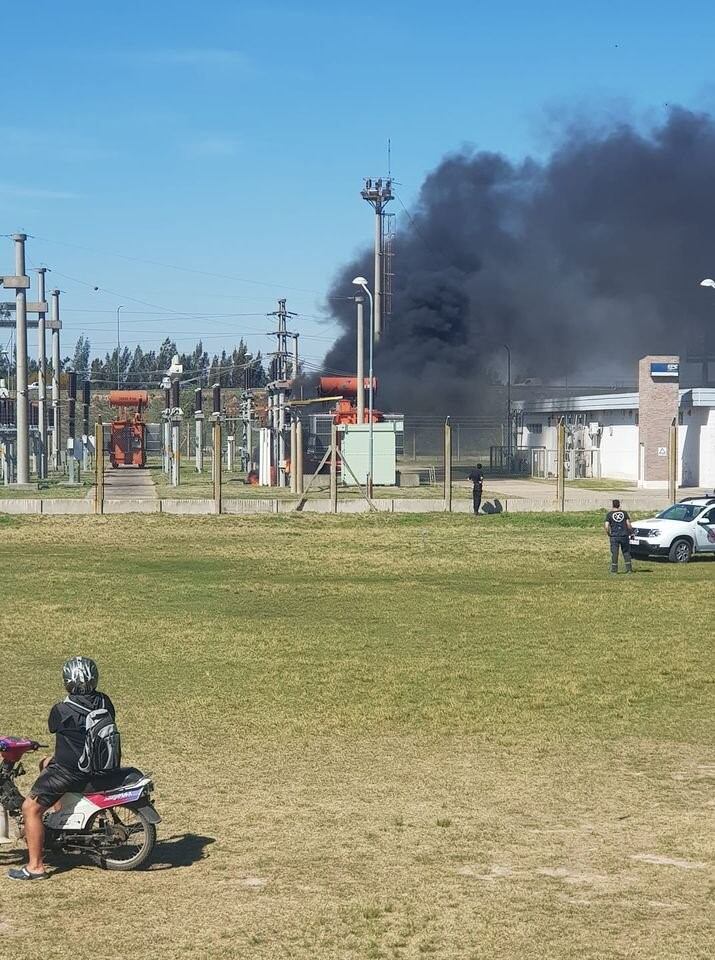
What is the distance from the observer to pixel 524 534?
1437 inches

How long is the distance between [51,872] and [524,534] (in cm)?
2848

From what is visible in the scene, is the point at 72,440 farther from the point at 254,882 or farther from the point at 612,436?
the point at 254,882

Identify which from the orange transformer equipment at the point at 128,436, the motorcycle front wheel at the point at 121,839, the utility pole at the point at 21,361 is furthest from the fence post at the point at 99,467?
the orange transformer equipment at the point at 128,436

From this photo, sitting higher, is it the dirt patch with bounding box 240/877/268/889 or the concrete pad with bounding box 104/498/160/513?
the concrete pad with bounding box 104/498/160/513

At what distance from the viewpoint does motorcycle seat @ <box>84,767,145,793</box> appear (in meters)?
8.66

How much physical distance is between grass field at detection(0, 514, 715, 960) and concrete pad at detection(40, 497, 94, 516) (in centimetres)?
1305

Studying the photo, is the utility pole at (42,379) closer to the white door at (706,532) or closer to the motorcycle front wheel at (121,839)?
the white door at (706,532)

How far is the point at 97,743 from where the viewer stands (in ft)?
28.2

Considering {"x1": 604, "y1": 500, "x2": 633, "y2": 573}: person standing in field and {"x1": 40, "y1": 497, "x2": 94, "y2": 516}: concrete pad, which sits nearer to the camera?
{"x1": 604, "y1": 500, "x2": 633, "y2": 573}: person standing in field

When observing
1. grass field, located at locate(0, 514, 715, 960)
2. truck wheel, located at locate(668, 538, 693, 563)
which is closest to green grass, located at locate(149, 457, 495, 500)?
truck wheel, located at locate(668, 538, 693, 563)

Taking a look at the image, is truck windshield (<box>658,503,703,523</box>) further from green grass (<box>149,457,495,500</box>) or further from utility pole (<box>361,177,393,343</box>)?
utility pole (<box>361,177,393,343</box>)

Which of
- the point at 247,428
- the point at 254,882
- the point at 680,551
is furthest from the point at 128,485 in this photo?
the point at 254,882

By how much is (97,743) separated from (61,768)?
0.27 m

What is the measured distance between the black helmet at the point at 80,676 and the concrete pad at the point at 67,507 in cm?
3176
